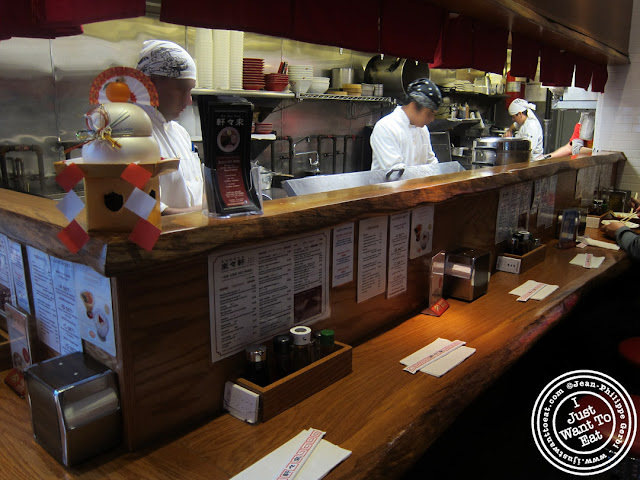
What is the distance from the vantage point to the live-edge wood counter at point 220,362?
1.09 metres

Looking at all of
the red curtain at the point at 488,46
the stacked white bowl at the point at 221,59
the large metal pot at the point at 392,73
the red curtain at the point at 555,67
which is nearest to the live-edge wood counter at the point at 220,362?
the red curtain at the point at 488,46

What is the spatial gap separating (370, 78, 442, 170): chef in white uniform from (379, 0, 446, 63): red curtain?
1768mm

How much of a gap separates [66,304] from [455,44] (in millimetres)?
2466

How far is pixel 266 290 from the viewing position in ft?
4.59

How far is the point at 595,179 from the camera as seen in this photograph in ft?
14.0

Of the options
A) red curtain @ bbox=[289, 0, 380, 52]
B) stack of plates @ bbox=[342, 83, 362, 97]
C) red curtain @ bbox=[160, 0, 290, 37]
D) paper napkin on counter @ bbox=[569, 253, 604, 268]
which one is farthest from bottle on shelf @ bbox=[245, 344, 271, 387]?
stack of plates @ bbox=[342, 83, 362, 97]

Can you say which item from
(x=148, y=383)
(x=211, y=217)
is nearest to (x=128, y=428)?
(x=148, y=383)

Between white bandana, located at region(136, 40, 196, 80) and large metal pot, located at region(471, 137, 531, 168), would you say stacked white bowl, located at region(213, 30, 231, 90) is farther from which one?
large metal pot, located at region(471, 137, 531, 168)

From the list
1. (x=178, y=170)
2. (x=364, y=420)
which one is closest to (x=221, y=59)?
(x=178, y=170)

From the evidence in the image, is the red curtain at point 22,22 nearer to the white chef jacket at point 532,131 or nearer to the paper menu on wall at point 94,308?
the paper menu on wall at point 94,308

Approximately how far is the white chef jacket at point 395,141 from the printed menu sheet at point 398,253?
2607 millimetres

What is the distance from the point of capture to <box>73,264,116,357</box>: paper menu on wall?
1.11 m

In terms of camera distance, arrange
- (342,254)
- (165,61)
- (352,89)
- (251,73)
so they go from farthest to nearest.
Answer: (352,89), (251,73), (165,61), (342,254)

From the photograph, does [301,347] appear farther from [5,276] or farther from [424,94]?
[424,94]
